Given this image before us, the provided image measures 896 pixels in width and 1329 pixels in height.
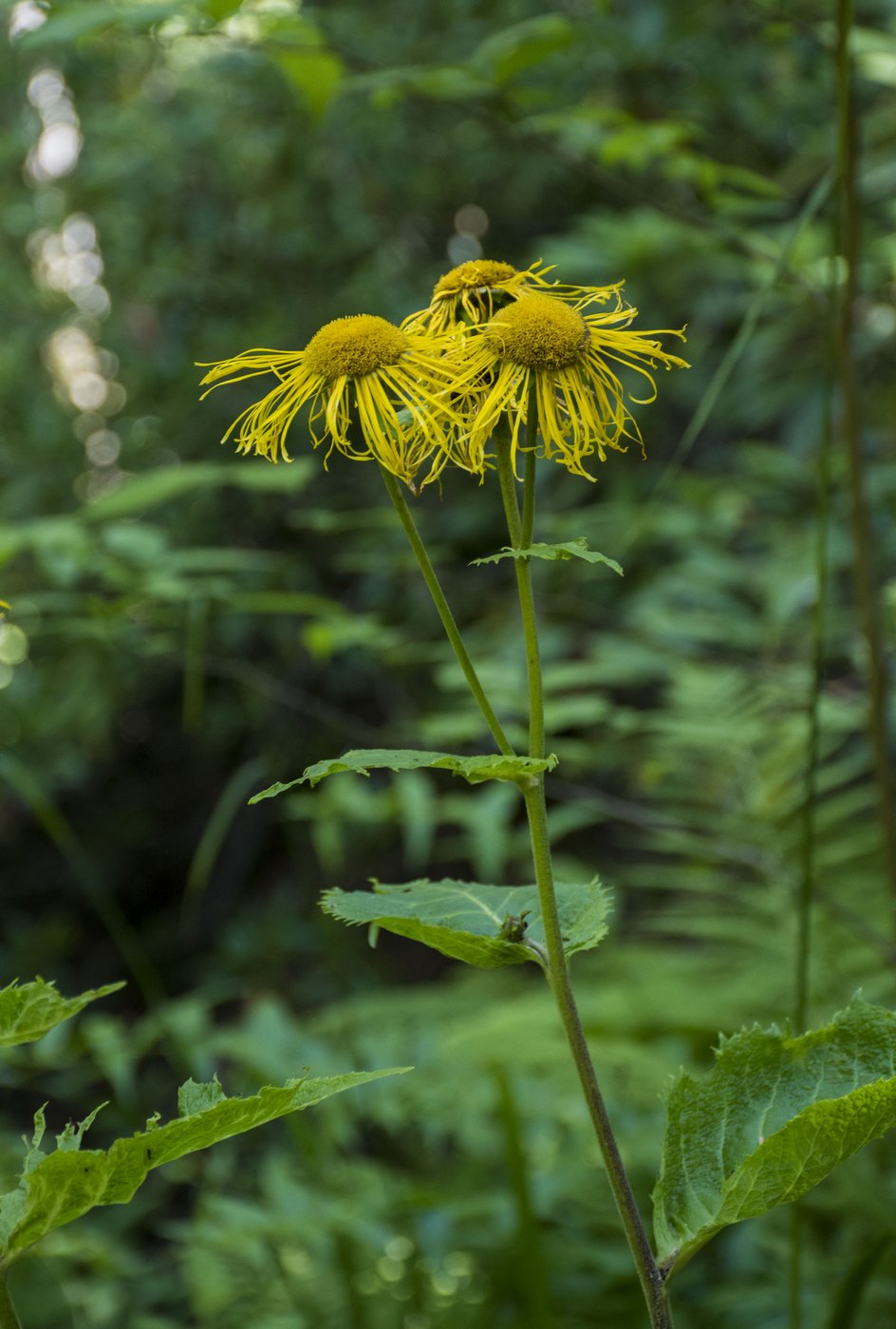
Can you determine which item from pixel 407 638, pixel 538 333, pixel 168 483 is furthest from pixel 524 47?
pixel 407 638

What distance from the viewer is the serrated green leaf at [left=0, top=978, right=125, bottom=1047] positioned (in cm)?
33

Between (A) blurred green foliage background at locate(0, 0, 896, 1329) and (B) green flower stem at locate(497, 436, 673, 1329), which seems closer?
(B) green flower stem at locate(497, 436, 673, 1329)

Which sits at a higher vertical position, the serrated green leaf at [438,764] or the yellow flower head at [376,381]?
the yellow flower head at [376,381]

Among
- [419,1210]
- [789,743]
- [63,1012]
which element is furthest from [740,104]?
[63,1012]

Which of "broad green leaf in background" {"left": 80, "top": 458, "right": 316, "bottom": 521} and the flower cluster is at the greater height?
the flower cluster

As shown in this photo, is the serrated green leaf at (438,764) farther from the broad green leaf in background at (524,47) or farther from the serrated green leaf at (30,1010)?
the broad green leaf in background at (524,47)

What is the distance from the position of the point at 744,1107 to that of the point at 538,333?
0.83 ft

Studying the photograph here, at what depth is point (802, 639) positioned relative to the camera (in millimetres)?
1512

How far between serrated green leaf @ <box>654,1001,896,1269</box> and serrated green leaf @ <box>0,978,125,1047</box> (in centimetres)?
18

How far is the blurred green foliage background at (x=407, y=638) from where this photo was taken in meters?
0.99

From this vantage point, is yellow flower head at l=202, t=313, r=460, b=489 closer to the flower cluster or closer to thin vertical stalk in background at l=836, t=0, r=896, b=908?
the flower cluster

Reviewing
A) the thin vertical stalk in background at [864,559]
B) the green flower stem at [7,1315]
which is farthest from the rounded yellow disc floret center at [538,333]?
the thin vertical stalk in background at [864,559]

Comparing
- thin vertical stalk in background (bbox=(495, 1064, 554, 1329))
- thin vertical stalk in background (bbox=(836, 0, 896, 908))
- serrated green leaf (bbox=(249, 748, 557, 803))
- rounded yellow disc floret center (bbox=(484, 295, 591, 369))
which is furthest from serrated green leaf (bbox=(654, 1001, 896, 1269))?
thin vertical stalk in background (bbox=(836, 0, 896, 908))

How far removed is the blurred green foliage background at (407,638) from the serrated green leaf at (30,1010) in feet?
1.17
